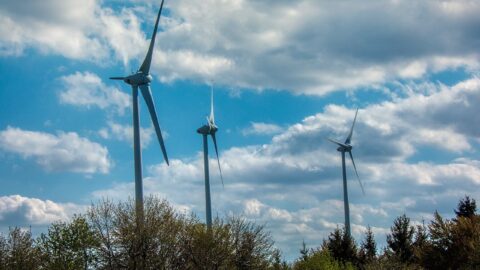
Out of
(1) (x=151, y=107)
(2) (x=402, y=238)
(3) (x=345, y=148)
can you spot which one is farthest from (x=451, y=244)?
(3) (x=345, y=148)

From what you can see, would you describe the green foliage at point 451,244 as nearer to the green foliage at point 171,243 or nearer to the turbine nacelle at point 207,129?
the green foliage at point 171,243

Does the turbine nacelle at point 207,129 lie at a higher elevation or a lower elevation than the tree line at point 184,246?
higher

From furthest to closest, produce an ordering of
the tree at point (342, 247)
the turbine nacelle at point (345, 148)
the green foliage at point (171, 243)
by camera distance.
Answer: the turbine nacelle at point (345, 148)
the tree at point (342, 247)
the green foliage at point (171, 243)

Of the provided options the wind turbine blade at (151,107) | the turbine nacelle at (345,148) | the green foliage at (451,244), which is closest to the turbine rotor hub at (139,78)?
the wind turbine blade at (151,107)

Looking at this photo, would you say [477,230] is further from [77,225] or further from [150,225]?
[77,225]

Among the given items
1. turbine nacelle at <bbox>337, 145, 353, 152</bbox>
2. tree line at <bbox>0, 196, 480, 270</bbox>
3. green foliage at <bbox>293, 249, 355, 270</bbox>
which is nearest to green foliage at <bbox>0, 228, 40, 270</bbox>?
tree line at <bbox>0, 196, 480, 270</bbox>

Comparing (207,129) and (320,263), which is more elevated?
(207,129)

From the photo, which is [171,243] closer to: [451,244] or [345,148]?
[451,244]

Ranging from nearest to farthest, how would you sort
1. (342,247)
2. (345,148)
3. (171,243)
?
(171,243) < (342,247) < (345,148)

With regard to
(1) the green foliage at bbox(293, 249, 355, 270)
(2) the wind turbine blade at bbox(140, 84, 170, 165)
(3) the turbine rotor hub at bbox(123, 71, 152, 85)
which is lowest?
(1) the green foliage at bbox(293, 249, 355, 270)

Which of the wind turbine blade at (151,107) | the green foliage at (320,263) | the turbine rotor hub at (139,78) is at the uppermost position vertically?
the turbine rotor hub at (139,78)

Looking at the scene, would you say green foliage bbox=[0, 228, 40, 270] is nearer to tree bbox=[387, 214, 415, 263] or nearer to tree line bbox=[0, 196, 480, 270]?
tree line bbox=[0, 196, 480, 270]

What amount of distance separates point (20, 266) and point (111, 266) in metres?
11.6

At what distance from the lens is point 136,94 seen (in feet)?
237
